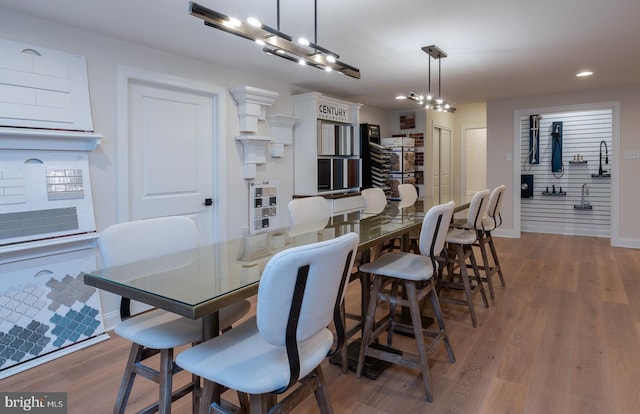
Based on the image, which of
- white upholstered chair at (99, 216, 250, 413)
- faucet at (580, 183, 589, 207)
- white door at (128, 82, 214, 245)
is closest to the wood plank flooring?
white upholstered chair at (99, 216, 250, 413)

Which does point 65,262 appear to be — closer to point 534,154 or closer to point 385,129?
point 385,129

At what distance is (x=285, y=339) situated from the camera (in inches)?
47.3

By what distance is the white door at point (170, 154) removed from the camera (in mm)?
3318

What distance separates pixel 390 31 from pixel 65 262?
2876mm

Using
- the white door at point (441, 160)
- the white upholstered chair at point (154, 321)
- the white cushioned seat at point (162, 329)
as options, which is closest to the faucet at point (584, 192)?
the white door at point (441, 160)

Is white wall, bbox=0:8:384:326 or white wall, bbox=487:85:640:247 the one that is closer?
white wall, bbox=0:8:384:326

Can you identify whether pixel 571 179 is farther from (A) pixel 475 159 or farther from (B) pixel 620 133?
(A) pixel 475 159

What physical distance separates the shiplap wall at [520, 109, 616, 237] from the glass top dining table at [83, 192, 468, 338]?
18.1 ft

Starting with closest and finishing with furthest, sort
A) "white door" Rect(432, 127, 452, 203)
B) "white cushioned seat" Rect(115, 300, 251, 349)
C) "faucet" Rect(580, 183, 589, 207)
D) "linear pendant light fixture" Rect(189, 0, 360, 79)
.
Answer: "white cushioned seat" Rect(115, 300, 251, 349), "linear pendant light fixture" Rect(189, 0, 360, 79), "faucet" Rect(580, 183, 589, 207), "white door" Rect(432, 127, 452, 203)

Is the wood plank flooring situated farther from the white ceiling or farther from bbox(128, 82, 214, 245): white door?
the white ceiling

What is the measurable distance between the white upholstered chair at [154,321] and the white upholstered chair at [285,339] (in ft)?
0.79

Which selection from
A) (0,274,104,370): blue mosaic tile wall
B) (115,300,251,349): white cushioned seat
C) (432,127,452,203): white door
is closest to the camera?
(115,300,251,349): white cushioned seat

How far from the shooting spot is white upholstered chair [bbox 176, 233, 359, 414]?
1.15 meters

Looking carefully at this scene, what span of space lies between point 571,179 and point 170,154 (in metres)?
6.28
